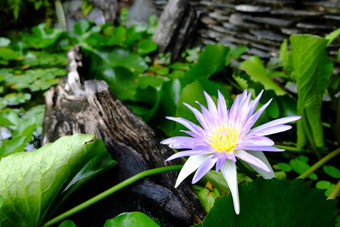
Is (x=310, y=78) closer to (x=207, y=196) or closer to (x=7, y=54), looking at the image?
(x=207, y=196)

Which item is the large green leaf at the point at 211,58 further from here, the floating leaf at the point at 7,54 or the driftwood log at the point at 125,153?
the floating leaf at the point at 7,54

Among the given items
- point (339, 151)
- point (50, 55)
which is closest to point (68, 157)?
point (339, 151)

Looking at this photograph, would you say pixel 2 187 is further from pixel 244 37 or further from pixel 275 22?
pixel 244 37

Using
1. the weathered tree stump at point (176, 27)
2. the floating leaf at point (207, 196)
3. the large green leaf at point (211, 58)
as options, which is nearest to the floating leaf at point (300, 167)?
the floating leaf at point (207, 196)

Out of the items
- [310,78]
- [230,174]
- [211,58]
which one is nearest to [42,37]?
[211,58]

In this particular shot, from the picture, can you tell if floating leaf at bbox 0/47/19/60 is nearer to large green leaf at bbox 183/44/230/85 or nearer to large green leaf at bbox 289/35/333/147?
large green leaf at bbox 183/44/230/85
